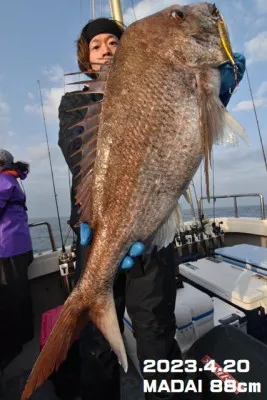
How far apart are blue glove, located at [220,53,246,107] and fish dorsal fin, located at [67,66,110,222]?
28.1 inches

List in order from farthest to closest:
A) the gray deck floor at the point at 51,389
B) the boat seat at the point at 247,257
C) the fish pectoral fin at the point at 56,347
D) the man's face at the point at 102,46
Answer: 1. the boat seat at the point at 247,257
2. the gray deck floor at the point at 51,389
3. the man's face at the point at 102,46
4. the fish pectoral fin at the point at 56,347

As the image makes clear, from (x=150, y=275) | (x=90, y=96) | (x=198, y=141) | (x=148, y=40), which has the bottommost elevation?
(x=150, y=275)

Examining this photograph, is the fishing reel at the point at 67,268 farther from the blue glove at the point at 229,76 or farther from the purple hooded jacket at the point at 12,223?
the blue glove at the point at 229,76

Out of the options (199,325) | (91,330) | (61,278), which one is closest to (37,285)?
(61,278)

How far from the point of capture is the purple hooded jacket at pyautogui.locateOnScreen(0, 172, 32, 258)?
3753 millimetres

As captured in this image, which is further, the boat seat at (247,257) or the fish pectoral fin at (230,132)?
the boat seat at (247,257)

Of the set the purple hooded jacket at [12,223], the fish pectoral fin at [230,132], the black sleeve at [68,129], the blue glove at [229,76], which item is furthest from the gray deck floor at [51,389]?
the blue glove at [229,76]

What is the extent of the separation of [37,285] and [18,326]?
27.2 inches

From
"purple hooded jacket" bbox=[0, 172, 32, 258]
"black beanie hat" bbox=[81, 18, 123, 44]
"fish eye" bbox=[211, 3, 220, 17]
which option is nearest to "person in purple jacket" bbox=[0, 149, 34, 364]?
"purple hooded jacket" bbox=[0, 172, 32, 258]

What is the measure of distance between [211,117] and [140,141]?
43 cm

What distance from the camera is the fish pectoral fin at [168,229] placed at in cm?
180

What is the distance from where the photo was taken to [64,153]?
204 centimetres

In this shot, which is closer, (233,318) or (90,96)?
(90,96)

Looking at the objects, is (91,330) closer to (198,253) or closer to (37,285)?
(37,285)
